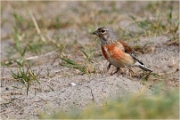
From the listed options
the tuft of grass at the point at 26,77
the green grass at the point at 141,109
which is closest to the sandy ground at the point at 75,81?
the tuft of grass at the point at 26,77

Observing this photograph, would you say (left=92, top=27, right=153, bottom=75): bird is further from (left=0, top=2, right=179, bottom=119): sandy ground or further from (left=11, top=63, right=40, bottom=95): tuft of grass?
(left=11, top=63, right=40, bottom=95): tuft of grass

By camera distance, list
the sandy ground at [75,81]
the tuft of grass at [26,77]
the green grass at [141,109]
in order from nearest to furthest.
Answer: the green grass at [141,109] → the sandy ground at [75,81] → the tuft of grass at [26,77]

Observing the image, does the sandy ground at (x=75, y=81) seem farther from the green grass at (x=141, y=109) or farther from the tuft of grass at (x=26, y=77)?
the green grass at (x=141, y=109)

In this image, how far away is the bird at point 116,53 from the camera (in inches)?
259

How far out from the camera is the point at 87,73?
22.5 feet

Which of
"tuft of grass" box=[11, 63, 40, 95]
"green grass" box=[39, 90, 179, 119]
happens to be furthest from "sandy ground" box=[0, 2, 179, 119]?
"green grass" box=[39, 90, 179, 119]

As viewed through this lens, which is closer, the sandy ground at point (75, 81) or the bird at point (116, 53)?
the sandy ground at point (75, 81)

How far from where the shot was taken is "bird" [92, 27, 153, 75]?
6.58 meters

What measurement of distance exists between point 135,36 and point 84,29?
1702mm

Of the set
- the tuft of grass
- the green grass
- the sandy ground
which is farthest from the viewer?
the tuft of grass

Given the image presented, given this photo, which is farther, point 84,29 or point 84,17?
point 84,17

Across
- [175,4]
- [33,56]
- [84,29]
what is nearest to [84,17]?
[84,29]

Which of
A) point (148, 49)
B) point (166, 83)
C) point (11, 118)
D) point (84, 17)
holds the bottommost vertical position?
point (11, 118)

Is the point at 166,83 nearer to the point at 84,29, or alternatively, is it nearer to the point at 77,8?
the point at 84,29
